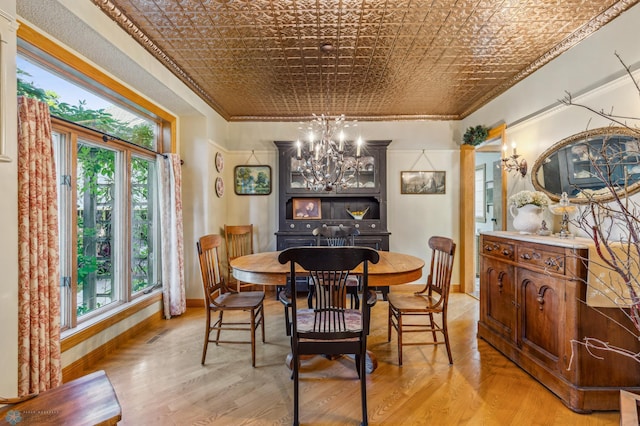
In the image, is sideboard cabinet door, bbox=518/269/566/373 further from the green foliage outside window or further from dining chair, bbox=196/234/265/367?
the green foliage outside window

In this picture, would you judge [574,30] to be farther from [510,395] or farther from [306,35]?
[510,395]

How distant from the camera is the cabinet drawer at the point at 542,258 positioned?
203 cm

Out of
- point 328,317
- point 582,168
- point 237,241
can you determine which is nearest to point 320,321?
point 328,317

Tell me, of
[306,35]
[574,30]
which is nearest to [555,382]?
[574,30]

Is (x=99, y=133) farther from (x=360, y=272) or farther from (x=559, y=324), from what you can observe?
(x=559, y=324)

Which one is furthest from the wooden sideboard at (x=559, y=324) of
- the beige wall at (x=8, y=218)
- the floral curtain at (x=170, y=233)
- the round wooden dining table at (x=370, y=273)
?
the floral curtain at (x=170, y=233)

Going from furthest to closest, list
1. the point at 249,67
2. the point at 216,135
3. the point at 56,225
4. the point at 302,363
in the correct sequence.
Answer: the point at 216,135 < the point at 249,67 < the point at 302,363 < the point at 56,225

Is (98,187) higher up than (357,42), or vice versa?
(357,42)

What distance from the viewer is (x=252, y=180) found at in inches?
185

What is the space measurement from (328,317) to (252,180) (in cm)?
314

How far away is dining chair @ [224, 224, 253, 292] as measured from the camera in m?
4.32

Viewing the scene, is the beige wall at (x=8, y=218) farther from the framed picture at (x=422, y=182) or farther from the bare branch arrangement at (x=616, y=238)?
the framed picture at (x=422, y=182)

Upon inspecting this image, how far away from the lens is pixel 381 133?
184 inches

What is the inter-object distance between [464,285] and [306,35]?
3.87m
